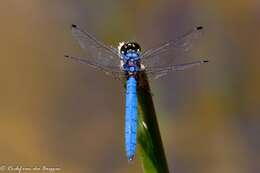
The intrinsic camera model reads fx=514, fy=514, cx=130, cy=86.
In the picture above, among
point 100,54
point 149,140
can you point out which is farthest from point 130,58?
point 149,140

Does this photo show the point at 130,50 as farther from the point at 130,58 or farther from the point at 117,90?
the point at 117,90

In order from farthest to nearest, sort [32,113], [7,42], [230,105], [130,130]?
[7,42], [32,113], [230,105], [130,130]

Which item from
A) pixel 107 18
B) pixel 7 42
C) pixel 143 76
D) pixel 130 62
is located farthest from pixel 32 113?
pixel 143 76

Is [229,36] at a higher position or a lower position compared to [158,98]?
higher

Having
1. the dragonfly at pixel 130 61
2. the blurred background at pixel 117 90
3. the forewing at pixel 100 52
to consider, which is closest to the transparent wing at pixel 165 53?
the dragonfly at pixel 130 61

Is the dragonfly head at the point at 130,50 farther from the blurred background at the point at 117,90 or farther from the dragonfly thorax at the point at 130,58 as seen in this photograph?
the blurred background at the point at 117,90

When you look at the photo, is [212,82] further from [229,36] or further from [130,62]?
[130,62]

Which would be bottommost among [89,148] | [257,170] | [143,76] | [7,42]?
[257,170]

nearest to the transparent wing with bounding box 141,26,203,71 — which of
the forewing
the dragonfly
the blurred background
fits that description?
the dragonfly
